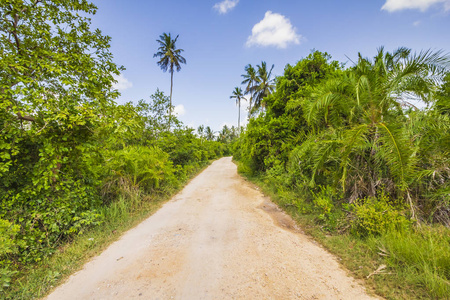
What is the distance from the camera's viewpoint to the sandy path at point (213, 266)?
2369mm

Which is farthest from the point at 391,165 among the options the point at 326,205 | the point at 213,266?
the point at 213,266

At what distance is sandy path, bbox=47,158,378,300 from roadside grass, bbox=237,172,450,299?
269 millimetres

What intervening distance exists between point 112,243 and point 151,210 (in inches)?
73.9

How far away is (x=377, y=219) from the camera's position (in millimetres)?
3322

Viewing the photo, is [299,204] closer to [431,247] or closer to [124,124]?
[431,247]

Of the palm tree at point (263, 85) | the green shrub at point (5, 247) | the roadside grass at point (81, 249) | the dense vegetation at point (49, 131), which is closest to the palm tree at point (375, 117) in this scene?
the dense vegetation at point (49, 131)

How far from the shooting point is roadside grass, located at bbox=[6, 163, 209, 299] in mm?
2510

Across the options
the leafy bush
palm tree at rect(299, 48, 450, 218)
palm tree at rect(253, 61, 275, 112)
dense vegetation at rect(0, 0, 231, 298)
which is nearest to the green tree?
dense vegetation at rect(0, 0, 231, 298)

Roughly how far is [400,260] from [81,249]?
5541 mm

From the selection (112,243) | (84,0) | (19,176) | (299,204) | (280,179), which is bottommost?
(112,243)

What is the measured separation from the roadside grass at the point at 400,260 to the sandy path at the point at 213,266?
0.27 meters

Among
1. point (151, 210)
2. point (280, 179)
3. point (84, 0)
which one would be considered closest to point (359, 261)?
point (280, 179)

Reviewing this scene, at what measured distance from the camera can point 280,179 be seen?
7.18 meters

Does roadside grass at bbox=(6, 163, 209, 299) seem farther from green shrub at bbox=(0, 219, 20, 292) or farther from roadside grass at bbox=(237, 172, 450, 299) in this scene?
roadside grass at bbox=(237, 172, 450, 299)
